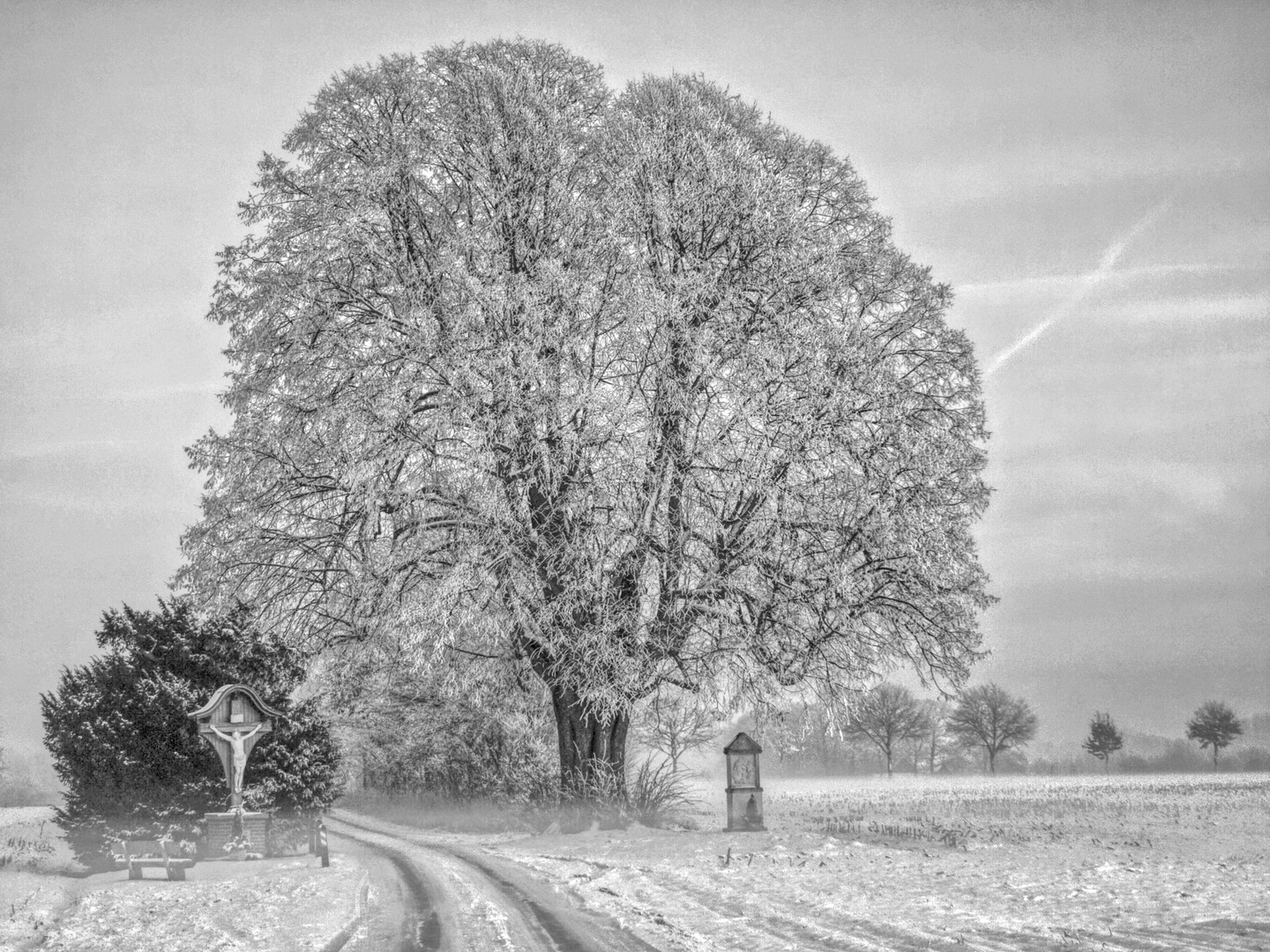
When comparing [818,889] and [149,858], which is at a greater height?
[818,889]

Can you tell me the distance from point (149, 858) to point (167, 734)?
239 cm

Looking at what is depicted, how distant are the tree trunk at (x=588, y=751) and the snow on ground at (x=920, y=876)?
4.13ft

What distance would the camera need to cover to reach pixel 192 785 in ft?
61.3

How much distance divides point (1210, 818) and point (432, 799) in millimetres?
17862

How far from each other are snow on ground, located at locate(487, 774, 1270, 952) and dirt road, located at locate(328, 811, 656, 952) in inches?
17.7

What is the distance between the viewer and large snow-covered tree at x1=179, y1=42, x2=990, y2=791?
1955 centimetres

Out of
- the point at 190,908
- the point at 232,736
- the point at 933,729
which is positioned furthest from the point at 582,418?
the point at 933,729

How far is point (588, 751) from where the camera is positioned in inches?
840

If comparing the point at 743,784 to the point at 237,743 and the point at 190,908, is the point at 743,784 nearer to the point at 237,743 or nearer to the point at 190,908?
the point at 237,743

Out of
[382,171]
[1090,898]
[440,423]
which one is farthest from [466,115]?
[1090,898]

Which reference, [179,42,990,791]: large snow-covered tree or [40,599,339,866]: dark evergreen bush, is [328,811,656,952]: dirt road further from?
[179,42,990,791]: large snow-covered tree

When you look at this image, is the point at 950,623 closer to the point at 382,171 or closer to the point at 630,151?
the point at 630,151

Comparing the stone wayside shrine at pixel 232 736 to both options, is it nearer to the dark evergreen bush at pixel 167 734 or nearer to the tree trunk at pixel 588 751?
the dark evergreen bush at pixel 167 734

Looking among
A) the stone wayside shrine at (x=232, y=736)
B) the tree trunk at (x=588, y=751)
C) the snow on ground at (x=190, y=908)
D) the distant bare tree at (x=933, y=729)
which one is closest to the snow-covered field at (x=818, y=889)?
the snow on ground at (x=190, y=908)
